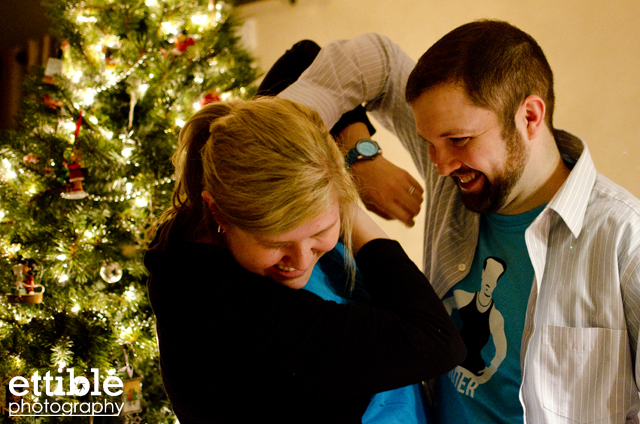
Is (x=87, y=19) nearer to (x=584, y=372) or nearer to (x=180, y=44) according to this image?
(x=180, y=44)

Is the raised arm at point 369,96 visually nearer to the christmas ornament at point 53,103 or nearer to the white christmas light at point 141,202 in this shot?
the white christmas light at point 141,202

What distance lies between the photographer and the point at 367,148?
117cm

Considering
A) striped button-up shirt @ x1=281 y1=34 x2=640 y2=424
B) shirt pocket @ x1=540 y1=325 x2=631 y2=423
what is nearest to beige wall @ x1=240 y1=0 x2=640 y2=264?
striped button-up shirt @ x1=281 y1=34 x2=640 y2=424

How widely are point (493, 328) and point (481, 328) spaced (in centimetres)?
3

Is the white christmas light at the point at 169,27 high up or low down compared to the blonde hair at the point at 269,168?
up

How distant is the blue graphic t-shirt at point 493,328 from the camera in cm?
99

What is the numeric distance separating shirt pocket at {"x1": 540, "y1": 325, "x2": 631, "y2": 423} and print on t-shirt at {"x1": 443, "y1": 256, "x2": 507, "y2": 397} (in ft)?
0.37

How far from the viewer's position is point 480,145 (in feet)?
3.20

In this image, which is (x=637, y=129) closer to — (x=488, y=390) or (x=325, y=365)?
(x=488, y=390)

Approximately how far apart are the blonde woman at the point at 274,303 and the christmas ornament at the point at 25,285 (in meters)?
0.96

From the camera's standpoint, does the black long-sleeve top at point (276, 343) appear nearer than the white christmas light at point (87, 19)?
Yes

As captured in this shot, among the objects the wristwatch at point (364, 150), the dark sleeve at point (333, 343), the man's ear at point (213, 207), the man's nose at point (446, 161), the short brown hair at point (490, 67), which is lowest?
the dark sleeve at point (333, 343)

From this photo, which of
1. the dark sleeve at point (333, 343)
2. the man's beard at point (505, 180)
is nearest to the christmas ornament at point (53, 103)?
the dark sleeve at point (333, 343)

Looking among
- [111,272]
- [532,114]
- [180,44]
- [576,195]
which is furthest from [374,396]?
[180,44]
